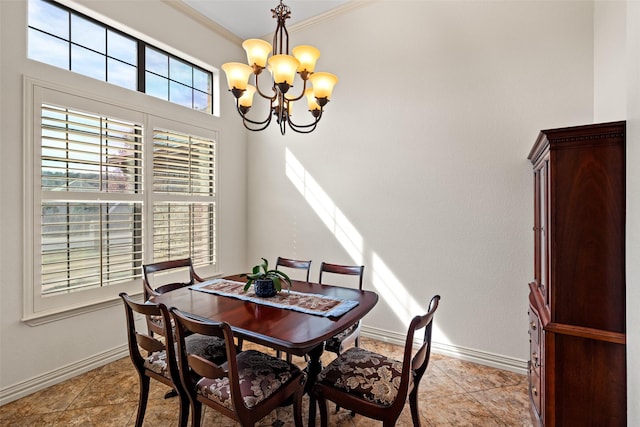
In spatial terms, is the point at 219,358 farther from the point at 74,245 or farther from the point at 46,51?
the point at 46,51

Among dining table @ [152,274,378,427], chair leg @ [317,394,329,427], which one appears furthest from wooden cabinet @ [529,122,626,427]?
chair leg @ [317,394,329,427]

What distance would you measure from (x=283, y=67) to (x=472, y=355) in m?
2.80

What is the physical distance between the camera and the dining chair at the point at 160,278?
226cm

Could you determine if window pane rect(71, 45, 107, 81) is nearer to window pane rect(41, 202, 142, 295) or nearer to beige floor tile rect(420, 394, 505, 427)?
window pane rect(41, 202, 142, 295)

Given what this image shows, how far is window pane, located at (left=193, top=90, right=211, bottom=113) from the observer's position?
367cm

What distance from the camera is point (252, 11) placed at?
11.3ft

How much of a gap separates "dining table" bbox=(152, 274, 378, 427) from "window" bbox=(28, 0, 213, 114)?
209cm

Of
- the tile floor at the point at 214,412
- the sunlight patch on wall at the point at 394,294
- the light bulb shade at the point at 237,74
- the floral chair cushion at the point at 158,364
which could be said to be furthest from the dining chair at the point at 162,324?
the sunlight patch on wall at the point at 394,294

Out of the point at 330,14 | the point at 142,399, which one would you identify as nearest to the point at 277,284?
the point at 142,399

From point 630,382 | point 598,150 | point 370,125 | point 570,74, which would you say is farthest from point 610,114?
point 370,125

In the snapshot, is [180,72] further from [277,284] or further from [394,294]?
[394,294]

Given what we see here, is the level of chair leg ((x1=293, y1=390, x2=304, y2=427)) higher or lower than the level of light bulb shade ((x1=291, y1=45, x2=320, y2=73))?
Result: lower

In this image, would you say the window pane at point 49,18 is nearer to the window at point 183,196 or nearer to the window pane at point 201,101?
the window at point 183,196

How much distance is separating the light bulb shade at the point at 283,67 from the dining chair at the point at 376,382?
60.6 inches
